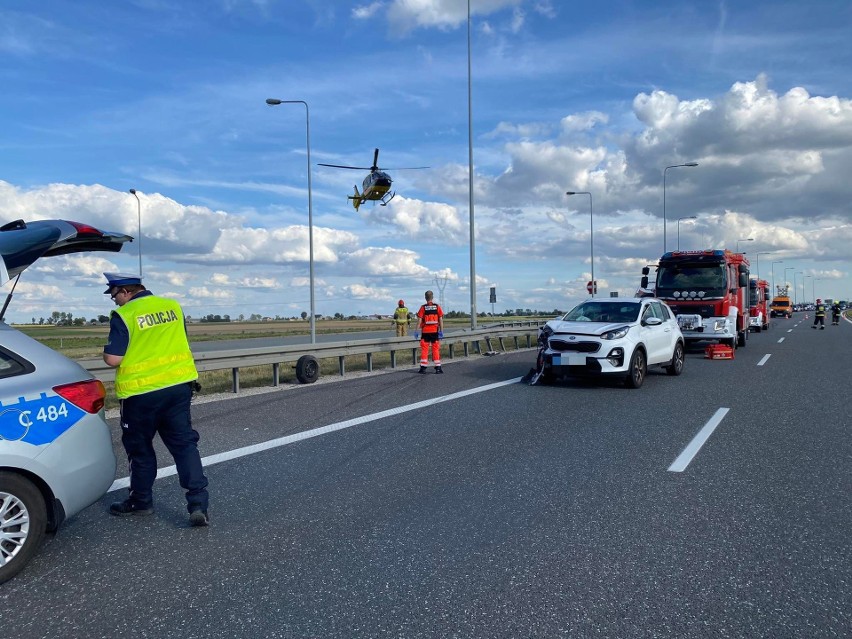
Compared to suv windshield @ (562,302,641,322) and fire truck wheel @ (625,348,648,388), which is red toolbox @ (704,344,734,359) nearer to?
suv windshield @ (562,302,641,322)

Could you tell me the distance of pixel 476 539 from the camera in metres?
4.73

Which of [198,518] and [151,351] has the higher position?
[151,351]

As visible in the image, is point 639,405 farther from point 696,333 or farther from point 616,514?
point 696,333

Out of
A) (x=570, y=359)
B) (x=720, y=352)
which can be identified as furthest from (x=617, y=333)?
(x=720, y=352)

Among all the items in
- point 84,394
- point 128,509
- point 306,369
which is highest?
point 84,394

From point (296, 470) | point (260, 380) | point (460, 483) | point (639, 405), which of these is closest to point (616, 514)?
point (460, 483)

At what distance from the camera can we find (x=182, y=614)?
11.9 feet

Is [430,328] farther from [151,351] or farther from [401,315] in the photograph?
[151,351]

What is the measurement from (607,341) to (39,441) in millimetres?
9680

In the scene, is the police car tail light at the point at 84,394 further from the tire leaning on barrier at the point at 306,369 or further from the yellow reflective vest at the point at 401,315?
the yellow reflective vest at the point at 401,315

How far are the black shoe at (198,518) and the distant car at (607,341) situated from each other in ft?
27.7

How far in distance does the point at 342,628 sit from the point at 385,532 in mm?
1424

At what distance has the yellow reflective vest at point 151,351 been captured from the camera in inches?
194

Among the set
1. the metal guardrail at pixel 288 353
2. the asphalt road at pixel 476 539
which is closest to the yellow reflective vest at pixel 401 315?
the metal guardrail at pixel 288 353
